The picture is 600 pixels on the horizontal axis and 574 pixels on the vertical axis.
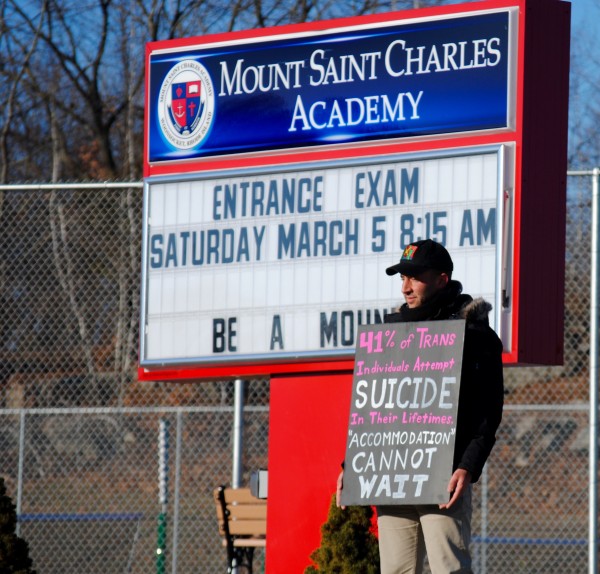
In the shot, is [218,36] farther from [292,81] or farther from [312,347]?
[312,347]

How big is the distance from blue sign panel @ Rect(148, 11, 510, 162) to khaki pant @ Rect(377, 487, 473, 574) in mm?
2421

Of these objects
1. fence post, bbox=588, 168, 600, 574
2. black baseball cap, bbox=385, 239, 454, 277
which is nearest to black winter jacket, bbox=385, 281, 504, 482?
black baseball cap, bbox=385, 239, 454, 277

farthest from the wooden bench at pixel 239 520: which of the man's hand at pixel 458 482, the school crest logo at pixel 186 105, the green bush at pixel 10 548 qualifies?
the man's hand at pixel 458 482

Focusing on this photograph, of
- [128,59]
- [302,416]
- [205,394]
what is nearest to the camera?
[302,416]

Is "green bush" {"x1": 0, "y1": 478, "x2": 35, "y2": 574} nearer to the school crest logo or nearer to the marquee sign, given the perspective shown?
the marquee sign

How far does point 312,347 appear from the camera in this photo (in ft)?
25.3

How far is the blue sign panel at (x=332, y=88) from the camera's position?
7.43 metres

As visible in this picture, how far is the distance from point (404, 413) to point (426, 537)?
0.61 metres

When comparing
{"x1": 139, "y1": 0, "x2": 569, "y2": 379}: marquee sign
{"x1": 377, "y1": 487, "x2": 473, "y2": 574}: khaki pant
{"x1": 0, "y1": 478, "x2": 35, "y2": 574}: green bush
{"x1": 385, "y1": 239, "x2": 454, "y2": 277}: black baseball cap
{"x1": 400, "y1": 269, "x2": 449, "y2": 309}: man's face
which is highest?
{"x1": 139, "y1": 0, "x2": 569, "y2": 379}: marquee sign

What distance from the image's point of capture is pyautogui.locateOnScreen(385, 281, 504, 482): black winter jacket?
17.9 ft

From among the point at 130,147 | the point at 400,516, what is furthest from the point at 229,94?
the point at 130,147

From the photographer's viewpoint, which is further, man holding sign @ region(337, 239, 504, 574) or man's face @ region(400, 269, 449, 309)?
man's face @ region(400, 269, 449, 309)

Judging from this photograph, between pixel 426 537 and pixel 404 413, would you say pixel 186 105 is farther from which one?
pixel 426 537

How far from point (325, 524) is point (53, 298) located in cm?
625
